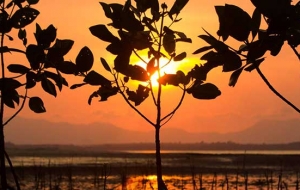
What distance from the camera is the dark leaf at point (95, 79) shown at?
89.4 inches

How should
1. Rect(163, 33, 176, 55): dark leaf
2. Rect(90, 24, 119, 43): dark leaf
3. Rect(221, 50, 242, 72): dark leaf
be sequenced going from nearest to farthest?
Rect(221, 50, 242, 72): dark leaf → Rect(90, 24, 119, 43): dark leaf → Rect(163, 33, 176, 55): dark leaf

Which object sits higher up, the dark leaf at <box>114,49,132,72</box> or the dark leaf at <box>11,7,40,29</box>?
the dark leaf at <box>11,7,40,29</box>

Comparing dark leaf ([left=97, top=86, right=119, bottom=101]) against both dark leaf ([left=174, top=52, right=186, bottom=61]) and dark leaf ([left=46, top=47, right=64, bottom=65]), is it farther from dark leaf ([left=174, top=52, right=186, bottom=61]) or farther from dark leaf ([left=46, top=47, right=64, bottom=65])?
dark leaf ([left=174, top=52, right=186, bottom=61])

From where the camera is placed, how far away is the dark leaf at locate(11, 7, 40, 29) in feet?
8.63

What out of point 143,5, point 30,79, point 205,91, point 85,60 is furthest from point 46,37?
point 205,91

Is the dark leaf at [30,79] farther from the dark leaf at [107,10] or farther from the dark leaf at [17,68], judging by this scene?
the dark leaf at [107,10]

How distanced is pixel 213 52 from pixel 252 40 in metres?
0.15

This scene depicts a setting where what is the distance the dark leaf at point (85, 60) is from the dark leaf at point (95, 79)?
4 centimetres

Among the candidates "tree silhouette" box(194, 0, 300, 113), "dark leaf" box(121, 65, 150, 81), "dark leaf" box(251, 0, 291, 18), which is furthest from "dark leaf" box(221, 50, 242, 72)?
"dark leaf" box(121, 65, 150, 81)

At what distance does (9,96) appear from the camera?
8.70 feet

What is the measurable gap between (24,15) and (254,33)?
1381 mm

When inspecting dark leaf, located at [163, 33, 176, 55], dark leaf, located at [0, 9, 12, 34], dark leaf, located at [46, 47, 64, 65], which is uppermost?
dark leaf, located at [0, 9, 12, 34]

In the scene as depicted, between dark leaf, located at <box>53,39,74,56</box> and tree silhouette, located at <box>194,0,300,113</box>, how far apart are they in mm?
749

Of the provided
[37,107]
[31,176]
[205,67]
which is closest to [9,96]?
[37,107]
